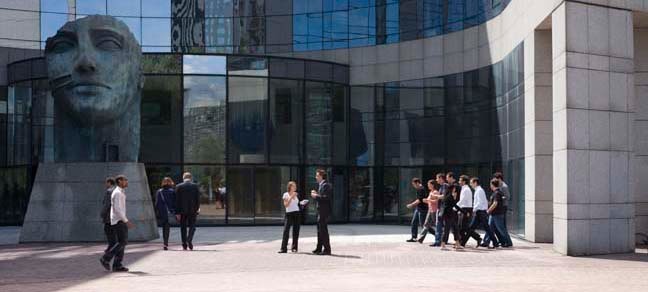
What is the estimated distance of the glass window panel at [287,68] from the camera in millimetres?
27938

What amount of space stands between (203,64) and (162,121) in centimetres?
255

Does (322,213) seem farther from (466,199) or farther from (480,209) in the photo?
(480,209)

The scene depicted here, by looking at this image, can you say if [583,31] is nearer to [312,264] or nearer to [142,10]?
[312,264]

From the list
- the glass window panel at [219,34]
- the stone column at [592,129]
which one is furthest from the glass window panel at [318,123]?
the stone column at [592,129]

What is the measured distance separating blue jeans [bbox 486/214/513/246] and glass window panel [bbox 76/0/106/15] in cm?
2229

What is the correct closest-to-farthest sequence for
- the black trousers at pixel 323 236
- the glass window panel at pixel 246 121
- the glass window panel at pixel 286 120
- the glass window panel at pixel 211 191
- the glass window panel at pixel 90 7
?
the black trousers at pixel 323 236, the glass window panel at pixel 211 191, the glass window panel at pixel 246 121, the glass window panel at pixel 286 120, the glass window panel at pixel 90 7

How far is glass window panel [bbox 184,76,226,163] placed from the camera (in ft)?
89.5

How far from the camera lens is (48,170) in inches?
783

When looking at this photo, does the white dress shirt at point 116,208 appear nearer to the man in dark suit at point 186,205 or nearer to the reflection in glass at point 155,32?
the man in dark suit at point 186,205

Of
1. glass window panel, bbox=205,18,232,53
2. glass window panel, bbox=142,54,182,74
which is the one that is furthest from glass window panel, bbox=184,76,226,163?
glass window panel, bbox=205,18,232,53

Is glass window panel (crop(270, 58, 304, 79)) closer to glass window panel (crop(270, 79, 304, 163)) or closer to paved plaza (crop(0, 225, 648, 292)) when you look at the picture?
glass window panel (crop(270, 79, 304, 163))

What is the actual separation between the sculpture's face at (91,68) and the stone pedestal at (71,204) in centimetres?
142

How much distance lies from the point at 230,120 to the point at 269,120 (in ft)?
4.74

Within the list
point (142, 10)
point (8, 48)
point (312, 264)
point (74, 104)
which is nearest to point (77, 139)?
point (74, 104)
